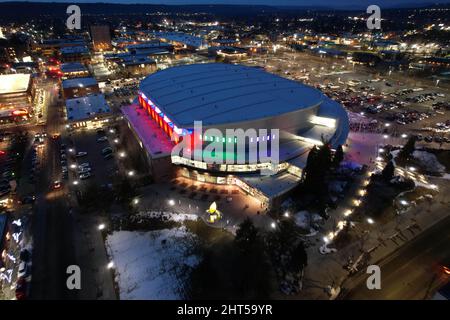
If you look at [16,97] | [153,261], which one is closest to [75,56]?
[16,97]

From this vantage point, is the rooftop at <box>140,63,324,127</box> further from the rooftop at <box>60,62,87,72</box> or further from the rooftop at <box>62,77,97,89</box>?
the rooftop at <box>60,62,87,72</box>

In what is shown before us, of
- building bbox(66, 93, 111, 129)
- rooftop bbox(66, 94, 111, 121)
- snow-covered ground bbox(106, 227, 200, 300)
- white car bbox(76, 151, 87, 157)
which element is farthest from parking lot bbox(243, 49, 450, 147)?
rooftop bbox(66, 94, 111, 121)

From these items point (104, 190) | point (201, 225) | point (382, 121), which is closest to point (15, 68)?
point (104, 190)

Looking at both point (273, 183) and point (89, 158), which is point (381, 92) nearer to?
point (273, 183)

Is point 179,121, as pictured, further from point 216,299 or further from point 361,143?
point 361,143

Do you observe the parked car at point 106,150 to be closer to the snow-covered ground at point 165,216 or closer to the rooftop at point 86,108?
the rooftop at point 86,108
